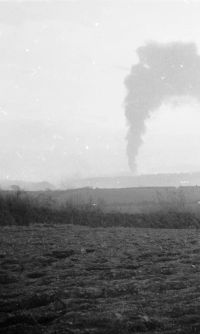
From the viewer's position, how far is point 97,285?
22.0ft

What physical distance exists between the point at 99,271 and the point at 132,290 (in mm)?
1480

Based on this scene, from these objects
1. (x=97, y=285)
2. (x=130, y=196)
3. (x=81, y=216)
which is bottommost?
(x=97, y=285)

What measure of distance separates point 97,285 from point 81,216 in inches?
471

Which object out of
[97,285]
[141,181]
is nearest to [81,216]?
[97,285]

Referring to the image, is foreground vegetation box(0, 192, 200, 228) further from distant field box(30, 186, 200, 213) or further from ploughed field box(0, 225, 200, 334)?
ploughed field box(0, 225, 200, 334)

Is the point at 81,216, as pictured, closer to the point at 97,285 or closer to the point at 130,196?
the point at 130,196

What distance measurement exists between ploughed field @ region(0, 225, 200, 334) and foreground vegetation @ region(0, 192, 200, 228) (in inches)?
208

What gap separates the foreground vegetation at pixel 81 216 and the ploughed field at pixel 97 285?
5.28 meters

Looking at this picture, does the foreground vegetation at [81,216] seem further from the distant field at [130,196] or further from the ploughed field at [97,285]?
the ploughed field at [97,285]

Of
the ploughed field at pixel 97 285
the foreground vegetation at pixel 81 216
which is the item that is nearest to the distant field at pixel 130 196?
the foreground vegetation at pixel 81 216

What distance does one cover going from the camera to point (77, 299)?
5875mm

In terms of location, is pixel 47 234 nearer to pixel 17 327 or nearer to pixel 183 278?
pixel 183 278

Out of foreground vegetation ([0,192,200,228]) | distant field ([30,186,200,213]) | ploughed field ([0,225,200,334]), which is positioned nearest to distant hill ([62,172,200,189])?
distant field ([30,186,200,213])

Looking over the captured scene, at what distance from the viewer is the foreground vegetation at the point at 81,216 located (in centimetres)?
1731
